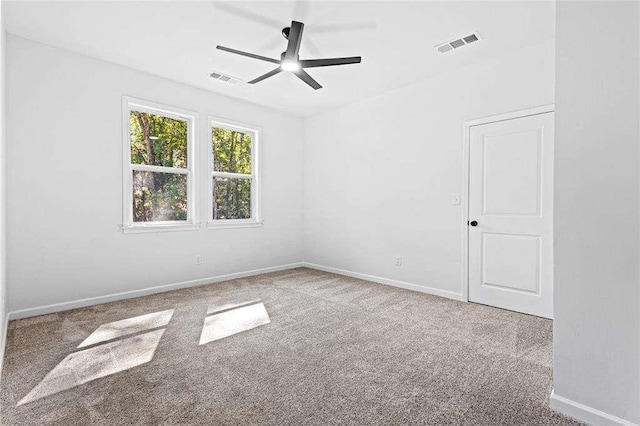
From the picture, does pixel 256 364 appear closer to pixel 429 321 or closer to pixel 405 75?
pixel 429 321

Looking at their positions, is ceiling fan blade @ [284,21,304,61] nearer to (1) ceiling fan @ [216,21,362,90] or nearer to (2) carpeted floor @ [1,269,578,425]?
(1) ceiling fan @ [216,21,362,90]

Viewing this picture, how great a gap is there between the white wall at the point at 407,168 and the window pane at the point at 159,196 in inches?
85.8

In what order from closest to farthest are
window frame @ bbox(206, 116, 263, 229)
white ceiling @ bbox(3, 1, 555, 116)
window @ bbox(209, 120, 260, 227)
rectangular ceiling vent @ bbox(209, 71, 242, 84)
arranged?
white ceiling @ bbox(3, 1, 555, 116), rectangular ceiling vent @ bbox(209, 71, 242, 84), window frame @ bbox(206, 116, 263, 229), window @ bbox(209, 120, 260, 227)

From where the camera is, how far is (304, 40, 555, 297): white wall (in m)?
3.51

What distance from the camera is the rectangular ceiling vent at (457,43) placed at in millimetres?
3067

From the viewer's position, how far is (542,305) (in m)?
3.23

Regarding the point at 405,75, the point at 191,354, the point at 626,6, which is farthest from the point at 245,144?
the point at 626,6

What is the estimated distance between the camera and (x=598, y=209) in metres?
1.63

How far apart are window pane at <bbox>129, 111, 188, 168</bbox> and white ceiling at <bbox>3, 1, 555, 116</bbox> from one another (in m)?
0.59

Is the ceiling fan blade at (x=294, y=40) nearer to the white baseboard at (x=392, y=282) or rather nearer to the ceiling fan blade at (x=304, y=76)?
the ceiling fan blade at (x=304, y=76)

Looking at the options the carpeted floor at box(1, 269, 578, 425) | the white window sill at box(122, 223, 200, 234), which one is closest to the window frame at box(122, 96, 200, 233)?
the white window sill at box(122, 223, 200, 234)

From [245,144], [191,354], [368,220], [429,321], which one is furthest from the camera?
[245,144]

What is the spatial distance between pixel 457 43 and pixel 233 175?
337 centimetres

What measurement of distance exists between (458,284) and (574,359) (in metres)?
2.19
